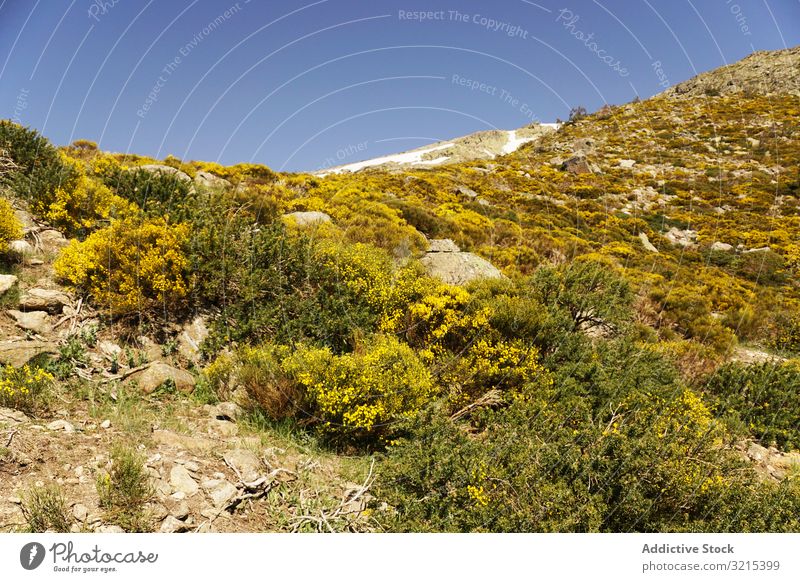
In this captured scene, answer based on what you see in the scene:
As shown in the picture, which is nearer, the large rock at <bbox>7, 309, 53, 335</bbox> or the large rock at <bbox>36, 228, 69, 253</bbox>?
the large rock at <bbox>7, 309, 53, 335</bbox>

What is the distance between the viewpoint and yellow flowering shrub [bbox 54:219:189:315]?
6.20m

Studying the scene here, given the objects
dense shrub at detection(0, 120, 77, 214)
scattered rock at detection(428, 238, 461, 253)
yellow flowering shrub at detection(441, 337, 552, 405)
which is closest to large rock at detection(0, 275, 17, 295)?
dense shrub at detection(0, 120, 77, 214)

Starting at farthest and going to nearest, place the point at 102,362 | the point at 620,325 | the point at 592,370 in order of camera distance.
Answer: the point at 620,325 → the point at 592,370 → the point at 102,362

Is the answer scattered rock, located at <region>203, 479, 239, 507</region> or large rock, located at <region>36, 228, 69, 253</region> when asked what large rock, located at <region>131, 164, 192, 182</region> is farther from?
scattered rock, located at <region>203, 479, 239, 507</region>

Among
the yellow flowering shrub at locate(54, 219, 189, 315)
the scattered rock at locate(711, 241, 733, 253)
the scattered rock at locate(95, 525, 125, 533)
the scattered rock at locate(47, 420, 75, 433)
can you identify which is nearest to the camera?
the scattered rock at locate(95, 525, 125, 533)

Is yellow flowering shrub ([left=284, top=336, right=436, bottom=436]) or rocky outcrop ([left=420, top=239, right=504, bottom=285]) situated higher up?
rocky outcrop ([left=420, top=239, right=504, bottom=285])

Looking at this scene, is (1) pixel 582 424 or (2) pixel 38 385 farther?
(1) pixel 582 424

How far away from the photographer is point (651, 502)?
4.32 m

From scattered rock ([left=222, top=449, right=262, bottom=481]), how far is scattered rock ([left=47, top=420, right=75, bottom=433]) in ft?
5.25

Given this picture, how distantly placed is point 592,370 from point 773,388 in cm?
421

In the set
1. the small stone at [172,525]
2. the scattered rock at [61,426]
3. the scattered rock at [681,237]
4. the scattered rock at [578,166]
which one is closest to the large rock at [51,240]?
the scattered rock at [61,426]

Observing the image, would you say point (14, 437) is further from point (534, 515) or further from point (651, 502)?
point (651, 502)

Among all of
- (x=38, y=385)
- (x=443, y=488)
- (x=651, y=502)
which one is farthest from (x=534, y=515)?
(x=38, y=385)
